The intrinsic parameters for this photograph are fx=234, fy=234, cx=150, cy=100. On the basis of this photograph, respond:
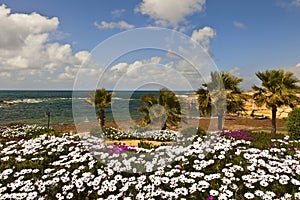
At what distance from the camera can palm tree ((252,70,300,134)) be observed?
18.5 metres

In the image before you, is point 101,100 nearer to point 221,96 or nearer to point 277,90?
point 221,96

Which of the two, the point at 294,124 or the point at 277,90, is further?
the point at 277,90

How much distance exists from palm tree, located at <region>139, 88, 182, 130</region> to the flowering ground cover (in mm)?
13657

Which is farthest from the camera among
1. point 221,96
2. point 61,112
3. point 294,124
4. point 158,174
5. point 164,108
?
point 61,112

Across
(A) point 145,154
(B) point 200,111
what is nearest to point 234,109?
(B) point 200,111

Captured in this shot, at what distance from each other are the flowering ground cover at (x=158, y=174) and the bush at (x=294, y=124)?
155 inches

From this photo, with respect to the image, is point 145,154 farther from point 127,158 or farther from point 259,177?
point 259,177

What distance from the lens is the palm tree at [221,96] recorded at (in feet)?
58.4

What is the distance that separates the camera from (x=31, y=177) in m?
6.47

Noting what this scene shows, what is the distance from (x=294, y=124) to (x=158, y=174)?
900 centimetres

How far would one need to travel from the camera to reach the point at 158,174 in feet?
20.2

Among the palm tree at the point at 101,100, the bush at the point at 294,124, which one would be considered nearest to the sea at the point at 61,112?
the palm tree at the point at 101,100

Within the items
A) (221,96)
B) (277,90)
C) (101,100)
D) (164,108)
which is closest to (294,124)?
(221,96)

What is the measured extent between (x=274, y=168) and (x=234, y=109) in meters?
13.0
